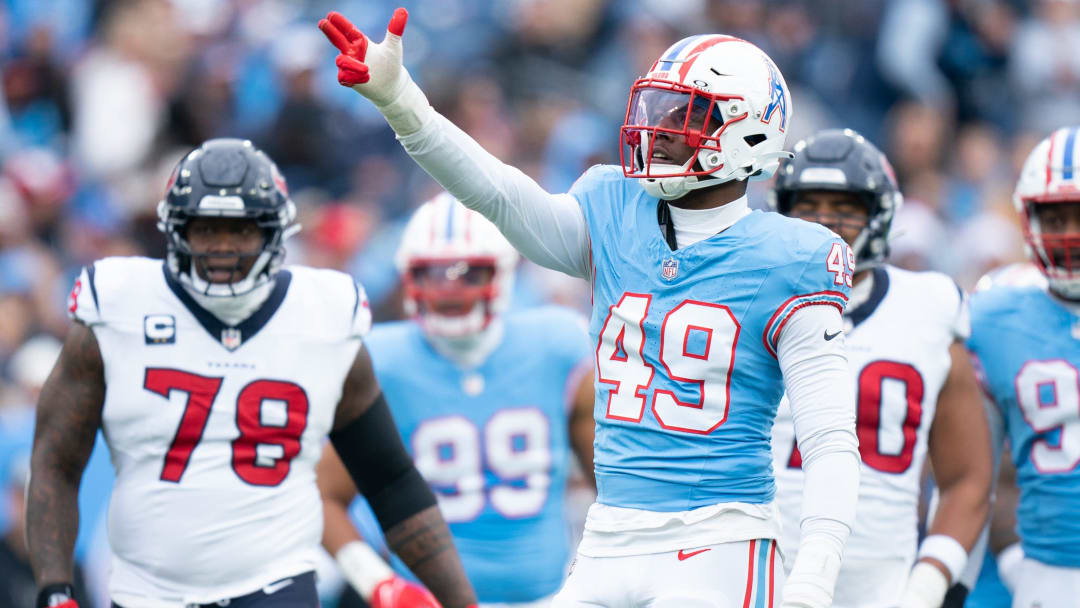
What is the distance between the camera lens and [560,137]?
1127 centimetres

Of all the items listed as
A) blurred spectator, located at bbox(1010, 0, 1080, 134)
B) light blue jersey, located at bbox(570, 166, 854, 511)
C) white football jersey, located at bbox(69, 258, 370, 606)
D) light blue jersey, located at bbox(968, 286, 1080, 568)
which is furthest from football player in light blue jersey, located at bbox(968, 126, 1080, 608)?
blurred spectator, located at bbox(1010, 0, 1080, 134)

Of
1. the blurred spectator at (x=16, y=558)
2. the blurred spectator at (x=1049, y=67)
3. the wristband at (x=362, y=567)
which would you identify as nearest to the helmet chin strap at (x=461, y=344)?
the wristband at (x=362, y=567)

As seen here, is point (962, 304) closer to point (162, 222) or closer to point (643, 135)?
point (643, 135)

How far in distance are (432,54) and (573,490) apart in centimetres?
430

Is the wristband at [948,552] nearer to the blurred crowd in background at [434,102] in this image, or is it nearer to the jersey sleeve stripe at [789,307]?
the jersey sleeve stripe at [789,307]

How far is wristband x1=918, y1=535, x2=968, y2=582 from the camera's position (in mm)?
4855

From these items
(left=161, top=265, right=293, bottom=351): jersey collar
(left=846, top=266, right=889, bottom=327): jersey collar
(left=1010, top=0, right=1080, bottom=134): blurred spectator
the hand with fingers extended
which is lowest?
(left=161, top=265, right=293, bottom=351): jersey collar

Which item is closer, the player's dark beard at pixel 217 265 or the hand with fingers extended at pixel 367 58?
the hand with fingers extended at pixel 367 58

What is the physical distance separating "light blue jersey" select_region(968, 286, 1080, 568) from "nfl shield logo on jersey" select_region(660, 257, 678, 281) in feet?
5.82

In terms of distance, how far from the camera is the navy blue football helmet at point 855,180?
16.6ft

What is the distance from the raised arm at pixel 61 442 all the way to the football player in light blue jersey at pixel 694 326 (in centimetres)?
135

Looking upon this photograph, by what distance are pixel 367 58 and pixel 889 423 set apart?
2177mm

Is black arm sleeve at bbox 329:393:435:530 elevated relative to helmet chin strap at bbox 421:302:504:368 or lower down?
lower down

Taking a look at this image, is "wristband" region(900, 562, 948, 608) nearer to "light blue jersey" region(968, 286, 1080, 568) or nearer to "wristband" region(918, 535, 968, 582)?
"wristband" region(918, 535, 968, 582)
